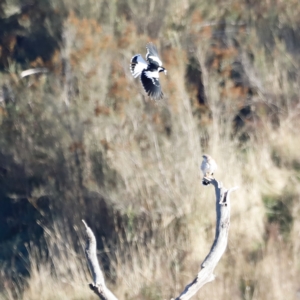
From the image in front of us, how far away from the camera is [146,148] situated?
202 inches

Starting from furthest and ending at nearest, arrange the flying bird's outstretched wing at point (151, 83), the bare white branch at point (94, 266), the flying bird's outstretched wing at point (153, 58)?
1. the flying bird's outstretched wing at point (153, 58)
2. the flying bird's outstretched wing at point (151, 83)
3. the bare white branch at point (94, 266)

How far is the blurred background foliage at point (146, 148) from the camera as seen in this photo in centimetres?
445

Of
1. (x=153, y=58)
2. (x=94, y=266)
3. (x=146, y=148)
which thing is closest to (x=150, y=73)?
(x=153, y=58)

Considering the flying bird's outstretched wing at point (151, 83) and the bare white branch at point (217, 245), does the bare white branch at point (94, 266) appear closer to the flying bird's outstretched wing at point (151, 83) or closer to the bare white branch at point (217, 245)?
the bare white branch at point (217, 245)

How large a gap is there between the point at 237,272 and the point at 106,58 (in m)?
2.60

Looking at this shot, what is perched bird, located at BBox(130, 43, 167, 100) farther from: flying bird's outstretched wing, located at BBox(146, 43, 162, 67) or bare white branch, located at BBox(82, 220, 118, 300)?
bare white branch, located at BBox(82, 220, 118, 300)

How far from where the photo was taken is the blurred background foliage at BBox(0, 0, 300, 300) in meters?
4.45

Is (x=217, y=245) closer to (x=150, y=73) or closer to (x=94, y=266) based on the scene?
(x=94, y=266)

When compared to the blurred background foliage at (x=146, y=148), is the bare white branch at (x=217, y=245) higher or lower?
lower

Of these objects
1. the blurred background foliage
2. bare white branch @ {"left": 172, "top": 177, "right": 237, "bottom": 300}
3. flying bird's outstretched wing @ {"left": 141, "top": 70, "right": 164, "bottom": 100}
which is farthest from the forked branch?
the blurred background foliage

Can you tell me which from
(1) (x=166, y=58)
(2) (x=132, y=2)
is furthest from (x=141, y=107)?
(2) (x=132, y=2)

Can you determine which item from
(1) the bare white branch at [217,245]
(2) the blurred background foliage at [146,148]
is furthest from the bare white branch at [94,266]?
(2) the blurred background foliage at [146,148]

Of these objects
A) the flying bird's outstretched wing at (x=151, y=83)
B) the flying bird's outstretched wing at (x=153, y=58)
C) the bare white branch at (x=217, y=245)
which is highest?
Result: the flying bird's outstretched wing at (x=153, y=58)

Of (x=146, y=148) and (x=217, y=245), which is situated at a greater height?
(x=146, y=148)
